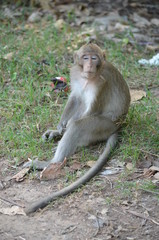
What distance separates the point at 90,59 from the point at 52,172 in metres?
1.39

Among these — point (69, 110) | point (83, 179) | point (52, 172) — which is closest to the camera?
point (83, 179)

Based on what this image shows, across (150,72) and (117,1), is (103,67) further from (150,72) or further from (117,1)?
(117,1)

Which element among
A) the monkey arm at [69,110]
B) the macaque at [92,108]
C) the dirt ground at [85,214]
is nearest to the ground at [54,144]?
the dirt ground at [85,214]

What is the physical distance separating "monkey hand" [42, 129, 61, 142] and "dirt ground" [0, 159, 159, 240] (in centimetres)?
89

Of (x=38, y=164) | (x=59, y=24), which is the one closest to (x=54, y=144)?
(x=38, y=164)

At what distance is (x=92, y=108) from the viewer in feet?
19.1

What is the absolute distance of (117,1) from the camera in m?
10.8

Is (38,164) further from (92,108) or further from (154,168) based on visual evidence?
(154,168)

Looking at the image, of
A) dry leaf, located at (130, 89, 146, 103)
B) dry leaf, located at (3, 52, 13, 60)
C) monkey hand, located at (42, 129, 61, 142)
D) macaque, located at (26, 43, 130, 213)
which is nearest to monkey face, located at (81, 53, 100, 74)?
macaque, located at (26, 43, 130, 213)

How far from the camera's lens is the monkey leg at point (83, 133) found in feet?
18.2

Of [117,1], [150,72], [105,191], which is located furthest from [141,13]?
[105,191]

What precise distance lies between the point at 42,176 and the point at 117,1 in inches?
256

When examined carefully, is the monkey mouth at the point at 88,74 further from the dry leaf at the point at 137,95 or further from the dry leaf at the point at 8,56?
the dry leaf at the point at 8,56

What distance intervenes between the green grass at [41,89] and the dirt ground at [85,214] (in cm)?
63
